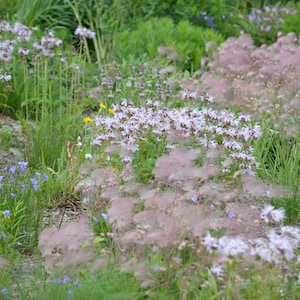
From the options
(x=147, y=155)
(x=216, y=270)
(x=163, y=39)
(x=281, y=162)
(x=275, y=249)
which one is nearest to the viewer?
(x=275, y=249)

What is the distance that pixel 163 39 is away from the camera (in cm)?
788

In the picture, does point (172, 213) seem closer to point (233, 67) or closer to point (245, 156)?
point (245, 156)

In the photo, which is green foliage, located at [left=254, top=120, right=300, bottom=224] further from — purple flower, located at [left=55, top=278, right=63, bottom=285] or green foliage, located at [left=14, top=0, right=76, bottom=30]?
green foliage, located at [left=14, top=0, right=76, bottom=30]

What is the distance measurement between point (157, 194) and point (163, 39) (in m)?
4.44

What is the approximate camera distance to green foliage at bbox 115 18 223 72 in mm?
7698

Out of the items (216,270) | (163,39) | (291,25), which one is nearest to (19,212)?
(216,270)

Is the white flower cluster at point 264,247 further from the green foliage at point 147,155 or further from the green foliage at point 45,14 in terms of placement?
the green foliage at point 45,14

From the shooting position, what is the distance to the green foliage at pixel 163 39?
7.70 meters

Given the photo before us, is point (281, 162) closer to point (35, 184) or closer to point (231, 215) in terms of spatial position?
point (231, 215)

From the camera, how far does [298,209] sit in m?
4.60

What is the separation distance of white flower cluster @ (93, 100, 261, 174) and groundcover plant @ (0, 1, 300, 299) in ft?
0.03

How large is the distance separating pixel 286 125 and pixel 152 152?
131 centimetres

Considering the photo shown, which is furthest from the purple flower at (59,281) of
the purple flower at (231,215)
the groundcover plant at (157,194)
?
the purple flower at (231,215)

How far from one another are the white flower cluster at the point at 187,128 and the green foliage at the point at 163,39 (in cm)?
315
